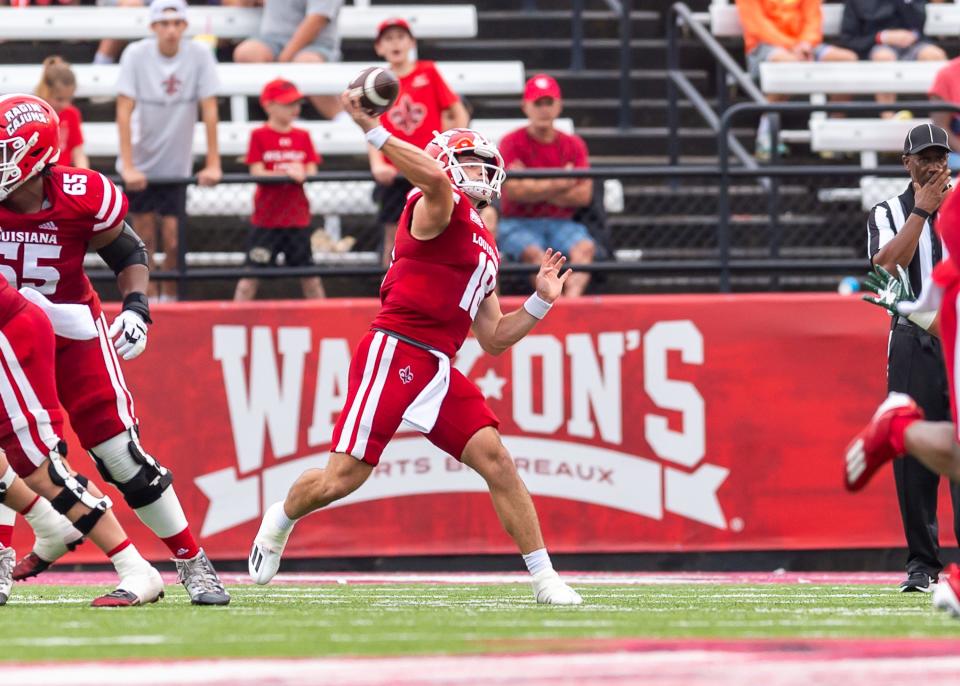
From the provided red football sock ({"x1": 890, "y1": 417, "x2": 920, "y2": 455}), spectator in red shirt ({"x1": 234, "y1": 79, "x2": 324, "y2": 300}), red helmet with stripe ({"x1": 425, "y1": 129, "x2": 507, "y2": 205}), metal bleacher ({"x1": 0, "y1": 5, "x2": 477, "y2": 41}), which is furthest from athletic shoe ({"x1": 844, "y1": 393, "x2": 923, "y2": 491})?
metal bleacher ({"x1": 0, "y1": 5, "x2": 477, "y2": 41})

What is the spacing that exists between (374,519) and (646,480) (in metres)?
1.63

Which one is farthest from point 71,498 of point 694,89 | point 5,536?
point 694,89

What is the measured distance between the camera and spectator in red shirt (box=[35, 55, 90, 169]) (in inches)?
430

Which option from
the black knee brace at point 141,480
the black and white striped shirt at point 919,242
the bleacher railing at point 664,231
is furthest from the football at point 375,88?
the bleacher railing at point 664,231

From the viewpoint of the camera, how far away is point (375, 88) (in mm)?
6648

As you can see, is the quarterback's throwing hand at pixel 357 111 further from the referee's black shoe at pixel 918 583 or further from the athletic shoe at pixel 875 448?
the referee's black shoe at pixel 918 583

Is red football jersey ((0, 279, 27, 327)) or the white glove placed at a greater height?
red football jersey ((0, 279, 27, 327))

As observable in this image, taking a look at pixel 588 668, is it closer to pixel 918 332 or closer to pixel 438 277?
pixel 438 277

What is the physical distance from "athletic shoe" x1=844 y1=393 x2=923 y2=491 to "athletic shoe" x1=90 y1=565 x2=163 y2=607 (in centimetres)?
272

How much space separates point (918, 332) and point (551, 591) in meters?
2.36

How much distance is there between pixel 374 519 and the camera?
1071cm

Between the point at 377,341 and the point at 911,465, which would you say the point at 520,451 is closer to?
the point at 911,465

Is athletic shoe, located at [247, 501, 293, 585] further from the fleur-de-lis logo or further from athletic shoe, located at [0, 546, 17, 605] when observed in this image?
the fleur-de-lis logo

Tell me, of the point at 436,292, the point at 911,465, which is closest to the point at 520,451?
the point at 911,465
